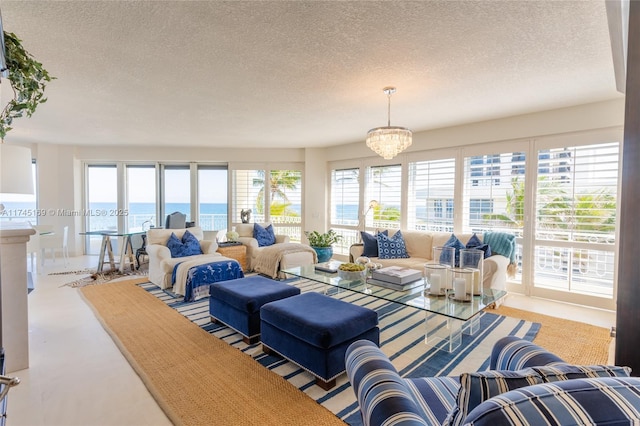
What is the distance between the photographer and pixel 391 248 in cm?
441

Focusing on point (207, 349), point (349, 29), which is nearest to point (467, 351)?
point (207, 349)

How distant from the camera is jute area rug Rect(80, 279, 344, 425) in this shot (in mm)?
1764

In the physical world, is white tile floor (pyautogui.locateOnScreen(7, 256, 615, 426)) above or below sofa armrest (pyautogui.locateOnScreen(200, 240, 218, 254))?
below

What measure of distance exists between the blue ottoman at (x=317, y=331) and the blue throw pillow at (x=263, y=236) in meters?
3.16

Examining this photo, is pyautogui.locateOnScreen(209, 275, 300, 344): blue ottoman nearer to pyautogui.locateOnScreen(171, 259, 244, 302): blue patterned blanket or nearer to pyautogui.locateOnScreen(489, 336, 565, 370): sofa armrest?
pyautogui.locateOnScreen(171, 259, 244, 302): blue patterned blanket

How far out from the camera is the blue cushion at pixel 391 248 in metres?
4.39

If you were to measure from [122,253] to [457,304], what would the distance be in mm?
5402

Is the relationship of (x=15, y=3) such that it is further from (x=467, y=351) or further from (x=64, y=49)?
(x=467, y=351)

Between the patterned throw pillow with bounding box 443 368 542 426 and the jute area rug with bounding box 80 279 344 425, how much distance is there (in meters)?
1.31

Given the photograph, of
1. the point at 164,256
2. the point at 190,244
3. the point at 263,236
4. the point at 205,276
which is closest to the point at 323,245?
the point at 263,236

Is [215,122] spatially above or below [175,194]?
above

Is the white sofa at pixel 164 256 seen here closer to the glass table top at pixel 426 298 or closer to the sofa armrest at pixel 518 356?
the glass table top at pixel 426 298

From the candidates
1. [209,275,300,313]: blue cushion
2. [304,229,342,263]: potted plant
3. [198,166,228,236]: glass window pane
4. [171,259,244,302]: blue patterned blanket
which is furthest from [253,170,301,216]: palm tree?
[209,275,300,313]: blue cushion

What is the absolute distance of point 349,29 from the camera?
6.75ft
